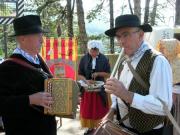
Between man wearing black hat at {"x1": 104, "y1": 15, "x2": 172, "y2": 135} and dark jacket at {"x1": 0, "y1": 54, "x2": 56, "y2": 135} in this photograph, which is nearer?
man wearing black hat at {"x1": 104, "y1": 15, "x2": 172, "y2": 135}

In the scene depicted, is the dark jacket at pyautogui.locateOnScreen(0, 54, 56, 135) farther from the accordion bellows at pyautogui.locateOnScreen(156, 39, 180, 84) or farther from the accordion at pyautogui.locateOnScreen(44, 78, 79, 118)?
the accordion bellows at pyautogui.locateOnScreen(156, 39, 180, 84)

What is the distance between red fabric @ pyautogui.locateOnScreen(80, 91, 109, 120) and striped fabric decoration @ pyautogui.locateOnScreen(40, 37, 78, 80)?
1.76 metres

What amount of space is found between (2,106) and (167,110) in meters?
1.23

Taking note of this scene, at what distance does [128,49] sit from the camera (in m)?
2.89

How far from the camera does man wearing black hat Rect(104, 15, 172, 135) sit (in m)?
2.66

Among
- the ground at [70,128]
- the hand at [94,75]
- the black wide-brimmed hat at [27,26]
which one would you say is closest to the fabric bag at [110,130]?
the black wide-brimmed hat at [27,26]

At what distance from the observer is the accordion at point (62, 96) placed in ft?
9.46

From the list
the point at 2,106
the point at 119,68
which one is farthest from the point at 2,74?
the point at 119,68

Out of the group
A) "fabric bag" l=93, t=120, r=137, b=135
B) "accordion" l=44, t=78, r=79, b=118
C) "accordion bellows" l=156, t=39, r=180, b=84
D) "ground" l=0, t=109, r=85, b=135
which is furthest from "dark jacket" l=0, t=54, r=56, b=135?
"ground" l=0, t=109, r=85, b=135

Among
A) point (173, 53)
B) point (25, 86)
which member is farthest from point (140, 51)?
point (173, 53)

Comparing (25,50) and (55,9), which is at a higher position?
(55,9)

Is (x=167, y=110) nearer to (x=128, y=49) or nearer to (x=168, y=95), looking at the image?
(x=168, y=95)

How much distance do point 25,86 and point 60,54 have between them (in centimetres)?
573

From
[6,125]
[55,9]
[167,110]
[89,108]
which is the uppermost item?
[55,9]
